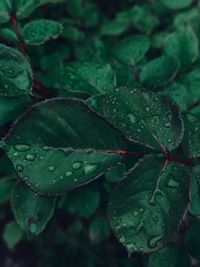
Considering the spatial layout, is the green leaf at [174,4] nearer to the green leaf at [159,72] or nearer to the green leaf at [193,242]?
the green leaf at [159,72]

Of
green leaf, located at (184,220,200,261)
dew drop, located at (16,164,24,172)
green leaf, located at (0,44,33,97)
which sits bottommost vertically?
green leaf, located at (184,220,200,261)

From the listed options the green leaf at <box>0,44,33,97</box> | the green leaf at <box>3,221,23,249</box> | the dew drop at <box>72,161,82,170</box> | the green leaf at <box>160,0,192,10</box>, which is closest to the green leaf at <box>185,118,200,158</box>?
the dew drop at <box>72,161,82,170</box>

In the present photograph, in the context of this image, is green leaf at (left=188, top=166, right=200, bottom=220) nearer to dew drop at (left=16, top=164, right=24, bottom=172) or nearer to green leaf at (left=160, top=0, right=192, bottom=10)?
dew drop at (left=16, top=164, right=24, bottom=172)

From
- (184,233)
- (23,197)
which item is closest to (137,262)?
(184,233)

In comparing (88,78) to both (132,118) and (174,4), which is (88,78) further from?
(174,4)

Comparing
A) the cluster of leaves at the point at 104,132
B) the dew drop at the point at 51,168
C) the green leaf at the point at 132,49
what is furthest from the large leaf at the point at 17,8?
the dew drop at the point at 51,168

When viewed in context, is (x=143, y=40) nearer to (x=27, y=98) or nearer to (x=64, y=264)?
(x=27, y=98)
